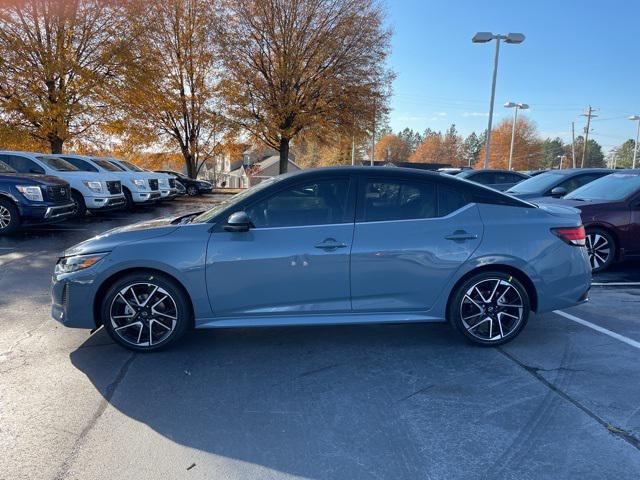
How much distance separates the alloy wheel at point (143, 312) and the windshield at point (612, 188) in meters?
6.99

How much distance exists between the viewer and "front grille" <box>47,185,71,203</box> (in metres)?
9.85

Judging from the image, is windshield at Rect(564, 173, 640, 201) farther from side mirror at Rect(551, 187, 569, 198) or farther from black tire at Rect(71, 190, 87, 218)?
black tire at Rect(71, 190, 87, 218)

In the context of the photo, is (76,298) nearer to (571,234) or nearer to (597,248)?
(571,234)

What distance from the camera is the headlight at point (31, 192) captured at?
9500 millimetres

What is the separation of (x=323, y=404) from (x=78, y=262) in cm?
Answer: 243

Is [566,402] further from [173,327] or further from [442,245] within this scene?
[173,327]

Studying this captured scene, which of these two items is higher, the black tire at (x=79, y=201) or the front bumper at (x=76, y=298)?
the black tire at (x=79, y=201)

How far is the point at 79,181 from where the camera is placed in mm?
12312

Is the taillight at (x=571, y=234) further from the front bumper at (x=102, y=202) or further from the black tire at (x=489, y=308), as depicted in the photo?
the front bumper at (x=102, y=202)

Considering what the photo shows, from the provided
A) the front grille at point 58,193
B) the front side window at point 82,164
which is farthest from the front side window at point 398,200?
the front side window at point 82,164

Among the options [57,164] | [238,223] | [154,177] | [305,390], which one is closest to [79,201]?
[57,164]

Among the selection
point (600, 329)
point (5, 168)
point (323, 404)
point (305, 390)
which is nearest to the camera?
point (323, 404)

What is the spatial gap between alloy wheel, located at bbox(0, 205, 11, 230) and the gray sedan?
6957mm

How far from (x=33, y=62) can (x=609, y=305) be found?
21898 mm
